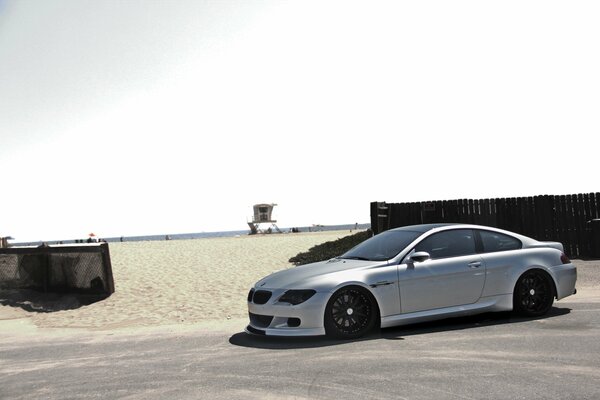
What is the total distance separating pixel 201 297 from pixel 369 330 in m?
7.21

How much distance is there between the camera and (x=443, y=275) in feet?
26.1

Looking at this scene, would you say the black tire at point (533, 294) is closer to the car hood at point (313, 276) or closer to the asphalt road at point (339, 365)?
the asphalt road at point (339, 365)

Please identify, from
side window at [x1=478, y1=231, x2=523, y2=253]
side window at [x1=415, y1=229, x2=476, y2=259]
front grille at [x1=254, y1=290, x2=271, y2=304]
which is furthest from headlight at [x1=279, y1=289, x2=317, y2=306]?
side window at [x1=478, y1=231, x2=523, y2=253]

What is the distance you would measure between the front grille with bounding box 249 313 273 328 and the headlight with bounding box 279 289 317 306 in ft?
1.12

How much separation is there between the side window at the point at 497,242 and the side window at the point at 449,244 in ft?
0.72

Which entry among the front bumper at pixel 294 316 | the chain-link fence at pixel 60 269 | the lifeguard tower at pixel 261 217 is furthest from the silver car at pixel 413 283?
the lifeguard tower at pixel 261 217

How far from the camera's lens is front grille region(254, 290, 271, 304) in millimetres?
7702

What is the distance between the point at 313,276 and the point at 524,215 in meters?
13.1

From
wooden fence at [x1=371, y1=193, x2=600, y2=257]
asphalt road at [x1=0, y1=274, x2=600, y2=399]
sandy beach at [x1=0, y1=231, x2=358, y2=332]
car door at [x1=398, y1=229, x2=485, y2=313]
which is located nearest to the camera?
asphalt road at [x1=0, y1=274, x2=600, y2=399]

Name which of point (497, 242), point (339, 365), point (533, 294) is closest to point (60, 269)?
point (339, 365)

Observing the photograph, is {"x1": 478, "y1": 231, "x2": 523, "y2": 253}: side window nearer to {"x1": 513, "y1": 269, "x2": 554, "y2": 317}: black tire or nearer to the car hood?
{"x1": 513, "y1": 269, "x2": 554, "y2": 317}: black tire

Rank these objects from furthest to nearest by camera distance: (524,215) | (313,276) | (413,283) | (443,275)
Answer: (524,215) → (443,275) → (413,283) → (313,276)

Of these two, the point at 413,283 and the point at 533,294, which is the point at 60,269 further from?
the point at 533,294

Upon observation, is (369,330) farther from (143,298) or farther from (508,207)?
(508,207)
